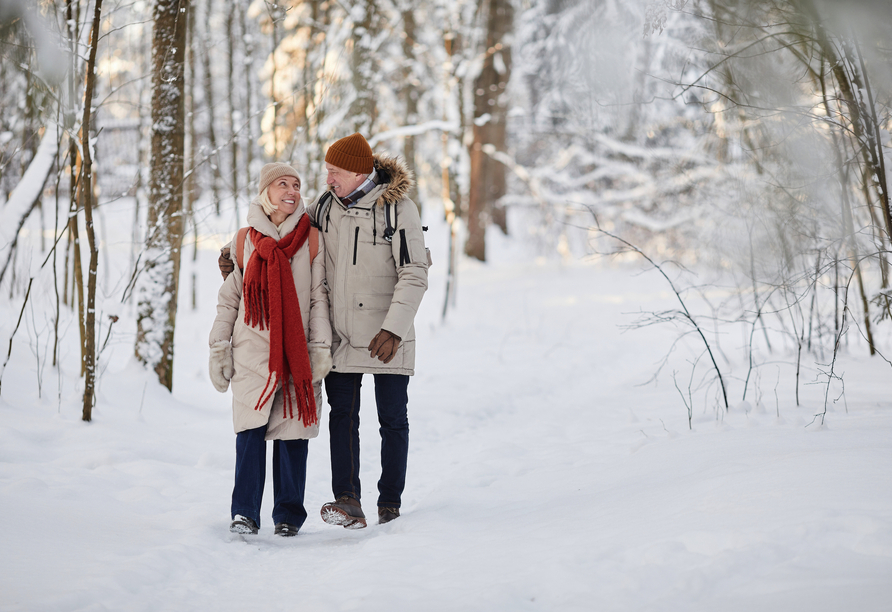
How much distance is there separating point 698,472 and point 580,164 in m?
14.7

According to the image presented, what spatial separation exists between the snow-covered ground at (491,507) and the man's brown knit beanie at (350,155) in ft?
5.52

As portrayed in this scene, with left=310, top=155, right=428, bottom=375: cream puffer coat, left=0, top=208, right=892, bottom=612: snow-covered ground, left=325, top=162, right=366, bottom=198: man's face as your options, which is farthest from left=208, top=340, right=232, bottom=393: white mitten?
left=325, top=162, right=366, bottom=198: man's face

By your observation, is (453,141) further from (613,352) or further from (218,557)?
(218,557)

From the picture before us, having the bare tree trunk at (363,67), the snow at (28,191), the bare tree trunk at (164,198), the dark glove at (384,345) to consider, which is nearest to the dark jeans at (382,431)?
the dark glove at (384,345)

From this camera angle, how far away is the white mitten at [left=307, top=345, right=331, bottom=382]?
3129mm

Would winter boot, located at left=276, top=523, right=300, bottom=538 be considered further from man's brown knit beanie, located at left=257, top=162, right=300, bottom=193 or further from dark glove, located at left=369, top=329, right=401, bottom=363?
man's brown knit beanie, located at left=257, top=162, right=300, bottom=193

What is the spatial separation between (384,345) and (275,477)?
89 centimetres

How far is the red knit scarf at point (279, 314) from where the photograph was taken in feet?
9.98

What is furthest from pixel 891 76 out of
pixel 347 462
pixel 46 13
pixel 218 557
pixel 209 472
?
pixel 46 13

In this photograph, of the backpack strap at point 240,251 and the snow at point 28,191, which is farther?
the snow at point 28,191

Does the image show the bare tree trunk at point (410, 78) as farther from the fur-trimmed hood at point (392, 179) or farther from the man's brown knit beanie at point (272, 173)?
the man's brown knit beanie at point (272, 173)

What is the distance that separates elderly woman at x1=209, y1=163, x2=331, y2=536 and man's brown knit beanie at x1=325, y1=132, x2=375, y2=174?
0.74ft

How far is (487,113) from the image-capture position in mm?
14359

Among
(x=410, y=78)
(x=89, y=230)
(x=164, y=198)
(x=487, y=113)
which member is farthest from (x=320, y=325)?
(x=487, y=113)
